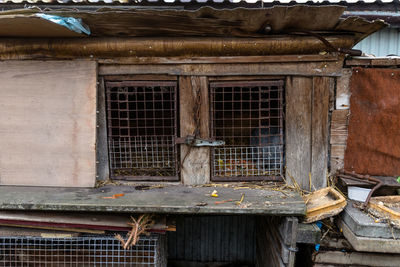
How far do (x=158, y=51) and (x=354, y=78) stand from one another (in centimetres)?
245

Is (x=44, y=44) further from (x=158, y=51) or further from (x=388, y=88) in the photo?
(x=388, y=88)

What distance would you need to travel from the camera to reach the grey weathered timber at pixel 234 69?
326 cm

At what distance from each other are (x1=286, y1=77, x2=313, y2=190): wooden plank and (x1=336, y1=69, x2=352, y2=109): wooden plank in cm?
36

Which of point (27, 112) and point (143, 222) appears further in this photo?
point (27, 112)

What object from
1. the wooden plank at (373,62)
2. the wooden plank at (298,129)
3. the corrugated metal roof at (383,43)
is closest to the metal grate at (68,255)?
the wooden plank at (298,129)

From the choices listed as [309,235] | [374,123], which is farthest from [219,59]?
[309,235]

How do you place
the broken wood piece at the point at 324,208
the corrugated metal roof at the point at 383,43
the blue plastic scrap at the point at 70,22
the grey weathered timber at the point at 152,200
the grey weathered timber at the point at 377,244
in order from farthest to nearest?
the corrugated metal roof at the point at 383,43 → the broken wood piece at the point at 324,208 → the grey weathered timber at the point at 152,200 → the grey weathered timber at the point at 377,244 → the blue plastic scrap at the point at 70,22

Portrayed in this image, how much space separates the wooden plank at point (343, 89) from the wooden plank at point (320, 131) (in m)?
0.11

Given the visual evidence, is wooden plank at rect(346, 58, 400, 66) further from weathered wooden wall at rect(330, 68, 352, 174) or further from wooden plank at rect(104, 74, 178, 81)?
wooden plank at rect(104, 74, 178, 81)

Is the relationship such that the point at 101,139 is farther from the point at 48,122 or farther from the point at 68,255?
the point at 68,255

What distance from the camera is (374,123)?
3.32m

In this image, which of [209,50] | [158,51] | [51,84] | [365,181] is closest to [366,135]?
[365,181]

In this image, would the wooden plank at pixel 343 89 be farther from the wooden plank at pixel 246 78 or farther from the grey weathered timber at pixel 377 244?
the grey weathered timber at pixel 377 244

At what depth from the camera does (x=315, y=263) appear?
3.12m
